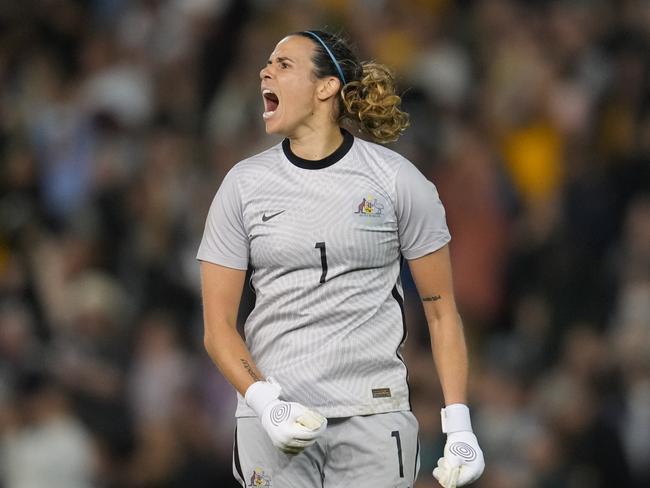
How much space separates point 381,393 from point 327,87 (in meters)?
1.00

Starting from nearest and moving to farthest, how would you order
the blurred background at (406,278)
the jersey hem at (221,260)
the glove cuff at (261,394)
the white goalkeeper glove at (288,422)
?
the white goalkeeper glove at (288,422), the glove cuff at (261,394), the jersey hem at (221,260), the blurred background at (406,278)

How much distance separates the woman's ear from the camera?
4816 mm

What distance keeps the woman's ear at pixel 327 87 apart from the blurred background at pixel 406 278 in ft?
10.7

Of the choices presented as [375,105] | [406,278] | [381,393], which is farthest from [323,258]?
[406,278]

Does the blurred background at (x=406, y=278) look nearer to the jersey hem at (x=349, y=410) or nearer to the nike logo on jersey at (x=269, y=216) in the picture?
the jersey hem at (x=349, y=410)

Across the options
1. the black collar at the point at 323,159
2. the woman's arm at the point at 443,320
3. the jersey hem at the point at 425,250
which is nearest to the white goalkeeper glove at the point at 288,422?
the woman's arm at the point at 443,320

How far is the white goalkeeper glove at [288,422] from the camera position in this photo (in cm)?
433

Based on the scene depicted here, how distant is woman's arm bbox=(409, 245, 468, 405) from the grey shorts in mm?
213

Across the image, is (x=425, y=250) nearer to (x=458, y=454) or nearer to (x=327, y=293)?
(x=327, y=293)

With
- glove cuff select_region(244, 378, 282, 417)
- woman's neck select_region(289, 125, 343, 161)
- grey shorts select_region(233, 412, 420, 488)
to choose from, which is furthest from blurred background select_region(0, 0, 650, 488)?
glove cuff select_region(244, 378, 282, 417)

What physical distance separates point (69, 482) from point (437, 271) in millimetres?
4598

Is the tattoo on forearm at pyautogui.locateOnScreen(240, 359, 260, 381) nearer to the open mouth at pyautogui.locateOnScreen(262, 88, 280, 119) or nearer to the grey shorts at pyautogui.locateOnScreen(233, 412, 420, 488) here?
the grey shorts at pyautogui.locateOnScreen(233, 412, 420, 488)

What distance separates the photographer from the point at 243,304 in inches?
198

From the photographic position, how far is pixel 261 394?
14.7 ft
